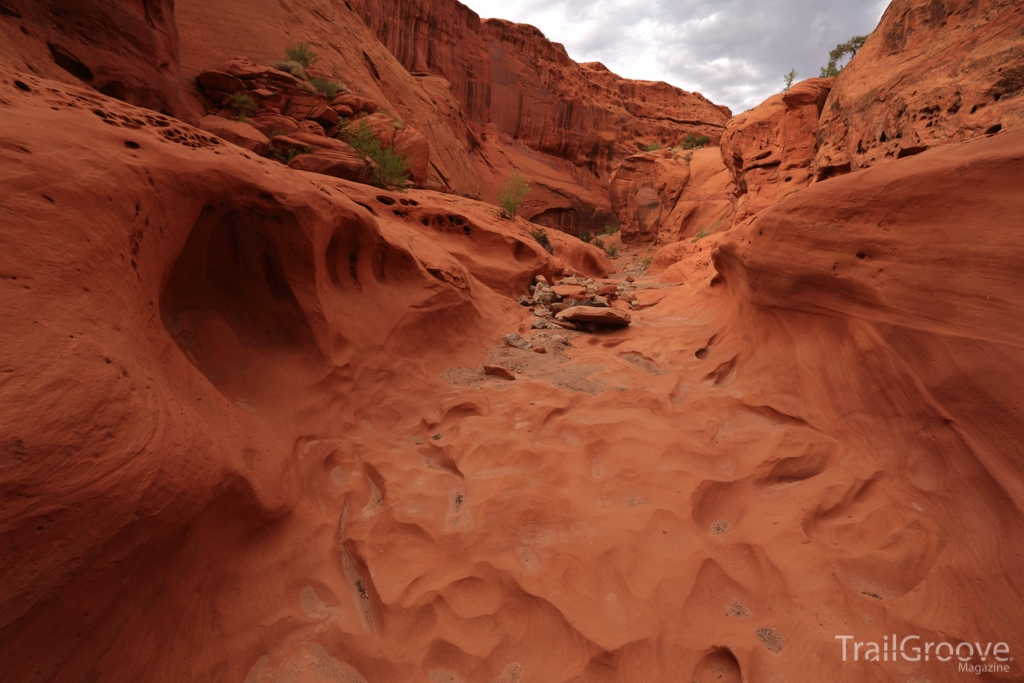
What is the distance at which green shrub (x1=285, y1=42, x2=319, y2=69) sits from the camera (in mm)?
10891

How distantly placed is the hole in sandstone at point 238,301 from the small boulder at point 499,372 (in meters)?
1.45

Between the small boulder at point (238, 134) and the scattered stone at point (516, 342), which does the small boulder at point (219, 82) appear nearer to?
the small boulder at point (238, 134)

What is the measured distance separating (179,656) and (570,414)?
7.45 feet

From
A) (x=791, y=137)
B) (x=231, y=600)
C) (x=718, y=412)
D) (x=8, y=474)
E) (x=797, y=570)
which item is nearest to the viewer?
(x=8, y=474)

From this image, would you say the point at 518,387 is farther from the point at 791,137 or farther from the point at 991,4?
the point at 791,137

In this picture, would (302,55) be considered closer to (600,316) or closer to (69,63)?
(69,63)

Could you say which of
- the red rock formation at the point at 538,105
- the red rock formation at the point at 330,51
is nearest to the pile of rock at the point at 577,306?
the red rock formation at the point at 330,51

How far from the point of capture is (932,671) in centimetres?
150

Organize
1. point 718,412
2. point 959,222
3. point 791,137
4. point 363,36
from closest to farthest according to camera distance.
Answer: point 959,222 < point 718,412 < point 791,137 < point 363,36

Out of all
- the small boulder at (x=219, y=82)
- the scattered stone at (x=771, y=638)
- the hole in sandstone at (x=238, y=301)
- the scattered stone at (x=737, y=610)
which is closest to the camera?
the scattered stone at (x=771, y=638)

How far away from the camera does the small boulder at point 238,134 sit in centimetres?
714

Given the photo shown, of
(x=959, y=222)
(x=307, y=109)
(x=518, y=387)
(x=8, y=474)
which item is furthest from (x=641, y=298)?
(x=307, y=109)

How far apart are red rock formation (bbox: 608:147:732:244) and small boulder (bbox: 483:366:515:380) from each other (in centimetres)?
1213

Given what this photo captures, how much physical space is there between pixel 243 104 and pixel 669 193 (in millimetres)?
13025
